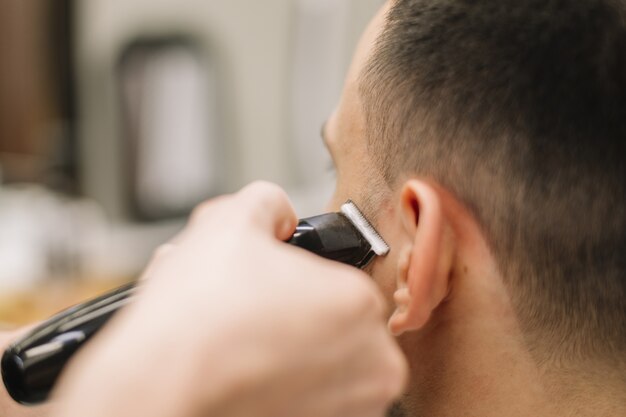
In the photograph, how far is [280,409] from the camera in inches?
21.9

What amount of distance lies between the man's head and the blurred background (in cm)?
131

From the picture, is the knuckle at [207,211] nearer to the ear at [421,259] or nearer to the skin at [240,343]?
the skin at [240,343]

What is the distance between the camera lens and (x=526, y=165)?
728mm

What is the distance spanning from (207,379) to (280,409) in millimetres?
58

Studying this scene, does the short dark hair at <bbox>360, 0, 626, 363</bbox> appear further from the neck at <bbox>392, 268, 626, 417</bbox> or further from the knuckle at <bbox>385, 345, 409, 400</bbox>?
the knuckle at <bbox>385, 345, 409, 400</bbox>

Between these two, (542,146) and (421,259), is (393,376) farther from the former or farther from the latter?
(542,146)

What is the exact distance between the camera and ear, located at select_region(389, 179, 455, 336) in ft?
2.39

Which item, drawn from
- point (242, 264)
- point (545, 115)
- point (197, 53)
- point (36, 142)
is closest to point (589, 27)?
point (545, 115)

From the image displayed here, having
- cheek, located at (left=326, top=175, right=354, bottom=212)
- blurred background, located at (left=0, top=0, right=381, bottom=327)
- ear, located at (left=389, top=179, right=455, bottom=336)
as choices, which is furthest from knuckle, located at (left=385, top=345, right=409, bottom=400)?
blurred background, located at (left=0, top=0, right=381, bottom=327)

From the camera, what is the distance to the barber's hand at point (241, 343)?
530 mm

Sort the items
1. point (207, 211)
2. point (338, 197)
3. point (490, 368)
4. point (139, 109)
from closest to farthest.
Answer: point (207, 211) < point (490, 368) < point (338, 197) < point (139, 109)

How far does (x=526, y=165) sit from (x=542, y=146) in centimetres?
2

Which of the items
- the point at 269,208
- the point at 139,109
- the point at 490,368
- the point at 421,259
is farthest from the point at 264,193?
the point at 139,109

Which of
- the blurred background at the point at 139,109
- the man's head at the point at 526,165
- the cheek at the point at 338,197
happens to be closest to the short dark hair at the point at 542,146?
the man's head at the point at 526,165
